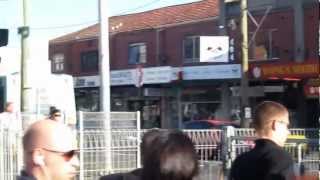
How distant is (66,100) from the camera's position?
20.3 m

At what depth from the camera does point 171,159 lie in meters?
3.46

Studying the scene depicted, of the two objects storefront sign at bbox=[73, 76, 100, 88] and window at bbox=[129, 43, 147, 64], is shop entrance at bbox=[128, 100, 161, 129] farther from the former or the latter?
storefront sign at bbox=[73, 76, 100, 88]

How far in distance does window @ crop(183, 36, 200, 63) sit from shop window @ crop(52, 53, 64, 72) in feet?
50.6

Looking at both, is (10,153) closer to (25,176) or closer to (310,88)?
(25,176)

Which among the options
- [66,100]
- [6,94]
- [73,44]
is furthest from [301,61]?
[73,44]

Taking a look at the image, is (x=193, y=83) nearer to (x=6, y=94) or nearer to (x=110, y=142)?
(x=6, y=94)

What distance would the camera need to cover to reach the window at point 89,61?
5288 cm

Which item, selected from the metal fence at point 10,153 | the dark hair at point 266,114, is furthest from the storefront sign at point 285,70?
the dark hair at point 266,114

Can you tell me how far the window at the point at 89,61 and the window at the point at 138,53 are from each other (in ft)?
12.2

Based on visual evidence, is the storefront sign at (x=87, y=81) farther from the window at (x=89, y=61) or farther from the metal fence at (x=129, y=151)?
the metal fence at (x=129, y=151)

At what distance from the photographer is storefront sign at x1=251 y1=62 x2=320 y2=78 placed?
34.8 metres

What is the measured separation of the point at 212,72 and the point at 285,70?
4973 mm

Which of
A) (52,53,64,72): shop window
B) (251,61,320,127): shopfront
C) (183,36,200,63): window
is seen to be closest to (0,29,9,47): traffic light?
(251,61,320,127): shopfront

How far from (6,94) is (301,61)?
20.4 meters
